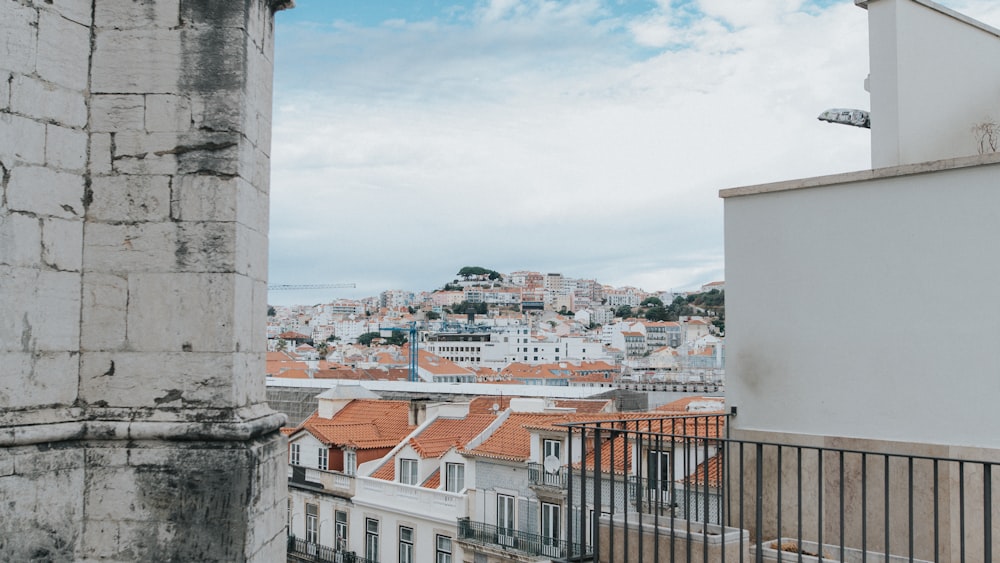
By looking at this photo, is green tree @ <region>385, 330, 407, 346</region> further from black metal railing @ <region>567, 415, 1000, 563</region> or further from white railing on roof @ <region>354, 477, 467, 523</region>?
black metal railing @ <region>567, 415, 1000, 563</region>

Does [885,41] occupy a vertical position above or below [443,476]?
above

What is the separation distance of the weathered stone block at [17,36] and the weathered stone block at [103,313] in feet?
3.23

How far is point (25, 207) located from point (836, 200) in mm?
4484

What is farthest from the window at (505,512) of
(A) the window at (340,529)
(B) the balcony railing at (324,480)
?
(A) the window at (340,529)

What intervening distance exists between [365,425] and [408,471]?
4.05m

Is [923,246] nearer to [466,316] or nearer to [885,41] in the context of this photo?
[885,41]

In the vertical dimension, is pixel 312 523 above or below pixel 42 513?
below

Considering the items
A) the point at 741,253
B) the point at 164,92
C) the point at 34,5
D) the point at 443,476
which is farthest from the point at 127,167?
the point at 443,476

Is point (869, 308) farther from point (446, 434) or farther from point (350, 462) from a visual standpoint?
point (350, 462)

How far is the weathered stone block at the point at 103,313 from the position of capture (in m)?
4.36

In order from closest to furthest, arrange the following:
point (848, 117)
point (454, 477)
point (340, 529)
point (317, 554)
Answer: point (848, 117) → point (454, 477) → point (340, 529) → point (317, 554)

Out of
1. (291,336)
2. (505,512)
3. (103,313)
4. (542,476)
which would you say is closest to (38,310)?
(103,313)

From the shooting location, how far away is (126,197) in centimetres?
441

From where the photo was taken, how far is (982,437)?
5.05m
